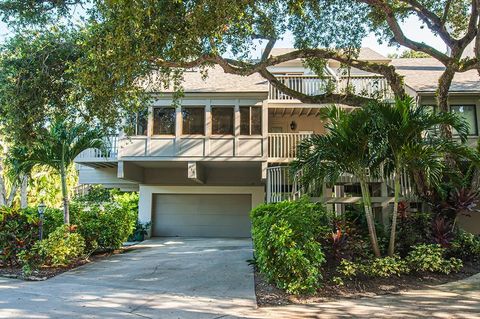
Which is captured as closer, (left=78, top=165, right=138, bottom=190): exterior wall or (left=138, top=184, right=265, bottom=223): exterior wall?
(left=138, top=184, right=265, bottom=223): exterior wall

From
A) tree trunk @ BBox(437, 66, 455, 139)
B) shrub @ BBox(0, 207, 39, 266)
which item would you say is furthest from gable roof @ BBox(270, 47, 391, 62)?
shrub @ BBox(0, 207, 39, 266)

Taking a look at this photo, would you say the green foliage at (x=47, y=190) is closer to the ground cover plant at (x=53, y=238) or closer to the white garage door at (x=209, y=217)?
the white garage door at (x=209, y=217)

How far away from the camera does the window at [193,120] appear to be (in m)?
15.3

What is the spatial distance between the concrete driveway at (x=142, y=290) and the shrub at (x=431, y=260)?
3367mm

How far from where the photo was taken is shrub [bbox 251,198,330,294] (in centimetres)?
683

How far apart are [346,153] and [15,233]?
335 inches

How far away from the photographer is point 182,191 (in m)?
17.8

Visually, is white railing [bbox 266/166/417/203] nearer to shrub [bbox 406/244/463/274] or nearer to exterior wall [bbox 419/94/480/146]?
shrub [bbox 406/244/463/274]

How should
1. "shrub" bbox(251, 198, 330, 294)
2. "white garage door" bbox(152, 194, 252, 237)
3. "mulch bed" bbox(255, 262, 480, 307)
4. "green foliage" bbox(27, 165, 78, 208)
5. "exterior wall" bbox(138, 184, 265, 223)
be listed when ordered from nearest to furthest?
1. "mulch bed" bbox(255, 262, 480, 307)
2. "shrub" bbox(251, 198, 330, 294)
3. "exterior wall" bbox(138, 184, 265, 223)
4. "white garage door" bbox(152, 194, 252, 237)
5. "green foliage" bbox(27, 165, 78, 208)

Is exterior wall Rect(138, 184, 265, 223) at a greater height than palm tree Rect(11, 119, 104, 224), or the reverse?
palm tree Rect(11, 119, 104, 224)

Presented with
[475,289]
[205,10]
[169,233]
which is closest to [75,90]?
[205,10]

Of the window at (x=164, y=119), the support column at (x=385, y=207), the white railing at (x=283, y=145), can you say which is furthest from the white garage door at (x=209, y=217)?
the support column at (x=385, y=207)

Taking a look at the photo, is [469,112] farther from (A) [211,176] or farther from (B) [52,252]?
(B) [52,252]

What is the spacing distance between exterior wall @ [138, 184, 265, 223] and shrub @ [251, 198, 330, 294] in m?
9.87
